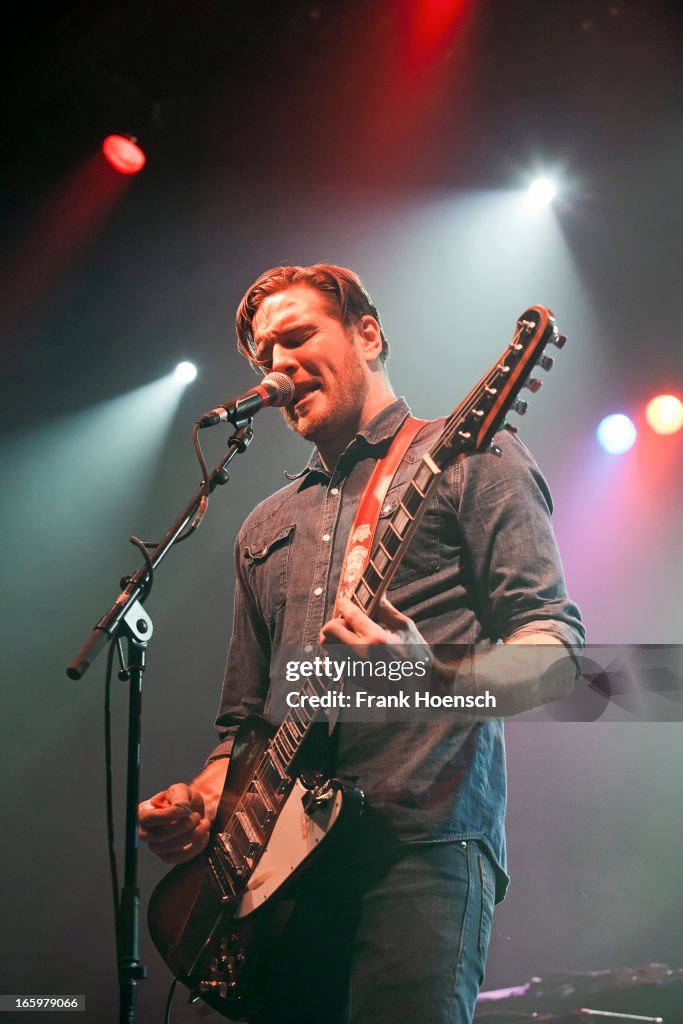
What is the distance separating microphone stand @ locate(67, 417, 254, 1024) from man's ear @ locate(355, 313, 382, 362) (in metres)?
0.78

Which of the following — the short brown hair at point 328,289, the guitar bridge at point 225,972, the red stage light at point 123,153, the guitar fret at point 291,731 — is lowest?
the guitar bridge at point 225,972

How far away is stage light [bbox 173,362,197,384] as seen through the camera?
4.14m

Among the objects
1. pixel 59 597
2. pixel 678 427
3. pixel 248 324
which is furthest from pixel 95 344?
pixel 678 427

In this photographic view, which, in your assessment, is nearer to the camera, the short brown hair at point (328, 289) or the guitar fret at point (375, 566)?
the guitar fret at point (375, 566)

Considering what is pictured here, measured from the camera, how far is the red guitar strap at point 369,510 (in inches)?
73.2

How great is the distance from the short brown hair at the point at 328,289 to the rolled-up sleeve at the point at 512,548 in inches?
31.9

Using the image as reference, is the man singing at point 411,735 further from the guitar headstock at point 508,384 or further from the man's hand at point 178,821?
the guitar headstock at point 508,384

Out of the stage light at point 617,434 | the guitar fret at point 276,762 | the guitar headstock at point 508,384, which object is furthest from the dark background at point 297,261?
the guitar headstock at point 508,384

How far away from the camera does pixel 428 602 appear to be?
1727 mm

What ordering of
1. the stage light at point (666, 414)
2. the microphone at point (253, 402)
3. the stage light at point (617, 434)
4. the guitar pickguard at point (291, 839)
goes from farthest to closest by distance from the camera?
the stage light at point (617, 434)
the stage light at point (666, 414)
the microphone at point (253, 402)
the guitar pickguard at point (291, 839)

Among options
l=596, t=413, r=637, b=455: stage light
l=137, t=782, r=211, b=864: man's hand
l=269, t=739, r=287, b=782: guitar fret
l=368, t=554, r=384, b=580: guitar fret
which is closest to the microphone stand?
l=137, t=782, r=211, b=864: man's hand

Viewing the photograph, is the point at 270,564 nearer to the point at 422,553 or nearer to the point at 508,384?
the point at 422,553

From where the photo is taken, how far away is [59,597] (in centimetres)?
387

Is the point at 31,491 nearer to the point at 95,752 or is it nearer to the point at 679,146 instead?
the point at 95,752
